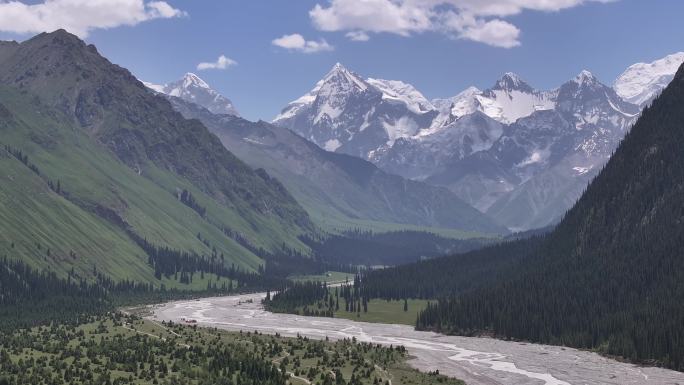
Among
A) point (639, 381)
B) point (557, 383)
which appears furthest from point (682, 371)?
point (557, 383)

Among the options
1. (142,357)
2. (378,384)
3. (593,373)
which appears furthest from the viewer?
(593,373)

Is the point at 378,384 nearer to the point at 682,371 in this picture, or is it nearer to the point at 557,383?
the point at 557,383

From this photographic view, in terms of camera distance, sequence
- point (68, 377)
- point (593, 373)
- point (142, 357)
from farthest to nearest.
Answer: point (593, 373)
point (142, 357)
point (68, 377)

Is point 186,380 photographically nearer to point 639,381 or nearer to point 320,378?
point 320,378

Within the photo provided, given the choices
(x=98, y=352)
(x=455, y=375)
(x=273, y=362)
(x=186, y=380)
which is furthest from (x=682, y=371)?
(x=98, y=352)

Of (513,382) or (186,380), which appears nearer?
(186,380)

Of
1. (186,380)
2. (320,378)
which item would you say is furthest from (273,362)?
(186,380)

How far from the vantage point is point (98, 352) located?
194m

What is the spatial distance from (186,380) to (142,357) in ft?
86.6

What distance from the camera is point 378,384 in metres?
174

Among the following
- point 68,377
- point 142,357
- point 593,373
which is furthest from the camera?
point 593,373

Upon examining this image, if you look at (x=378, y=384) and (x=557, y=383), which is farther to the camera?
(x=557, y=383)

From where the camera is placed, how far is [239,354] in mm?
194500

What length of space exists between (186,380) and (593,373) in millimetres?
84287
